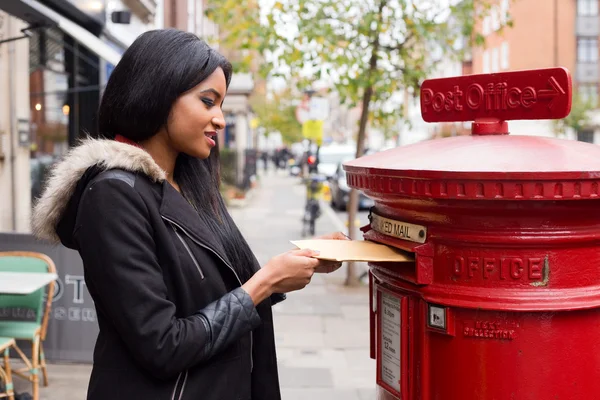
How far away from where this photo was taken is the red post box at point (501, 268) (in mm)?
1817

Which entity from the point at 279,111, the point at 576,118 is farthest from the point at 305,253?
the point at 279,111

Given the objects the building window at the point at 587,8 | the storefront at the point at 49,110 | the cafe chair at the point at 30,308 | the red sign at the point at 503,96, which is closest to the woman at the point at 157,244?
the red sign at the point at 503,96

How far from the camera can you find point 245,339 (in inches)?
82.9

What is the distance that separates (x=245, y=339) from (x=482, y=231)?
0.76 meters

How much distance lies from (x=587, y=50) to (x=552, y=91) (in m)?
51.5

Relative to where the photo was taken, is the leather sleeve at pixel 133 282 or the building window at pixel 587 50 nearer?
the leather sleeve at pixel 133 282

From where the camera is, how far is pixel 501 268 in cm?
187

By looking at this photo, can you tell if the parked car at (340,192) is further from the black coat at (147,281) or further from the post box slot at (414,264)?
the black coat at (147,281)

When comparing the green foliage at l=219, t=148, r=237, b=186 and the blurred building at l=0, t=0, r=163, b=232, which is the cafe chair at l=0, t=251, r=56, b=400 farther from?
the green foliage at l=219, t=148, r=237, b=186

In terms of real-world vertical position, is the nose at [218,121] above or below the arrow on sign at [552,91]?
below

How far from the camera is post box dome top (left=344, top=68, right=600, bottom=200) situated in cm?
177

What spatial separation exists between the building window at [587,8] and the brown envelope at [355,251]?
51412mm

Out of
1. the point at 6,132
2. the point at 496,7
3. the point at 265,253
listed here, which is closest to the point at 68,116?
the point at 6,132

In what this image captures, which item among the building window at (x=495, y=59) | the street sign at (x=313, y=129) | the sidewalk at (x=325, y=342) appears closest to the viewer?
the sidewalk at (x=325, y=342)
